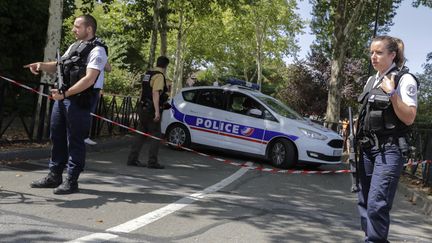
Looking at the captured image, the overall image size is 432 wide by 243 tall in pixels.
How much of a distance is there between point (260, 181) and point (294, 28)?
38.6 m

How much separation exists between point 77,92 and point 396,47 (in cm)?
341

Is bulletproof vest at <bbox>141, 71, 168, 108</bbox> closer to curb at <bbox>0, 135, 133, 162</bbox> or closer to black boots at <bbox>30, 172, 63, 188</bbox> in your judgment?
curb at <bbox>0, 135, 133, 162</bbox>

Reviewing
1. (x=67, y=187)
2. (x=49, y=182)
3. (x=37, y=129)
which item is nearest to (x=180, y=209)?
(x=67, y=187)

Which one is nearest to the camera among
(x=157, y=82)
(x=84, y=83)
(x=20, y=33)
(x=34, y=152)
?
(x=84, y=83)

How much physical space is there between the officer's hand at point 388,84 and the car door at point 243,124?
7.35 m

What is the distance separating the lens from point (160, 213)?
5.60m

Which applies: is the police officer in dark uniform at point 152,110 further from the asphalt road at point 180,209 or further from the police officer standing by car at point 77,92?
the police officer standing by car at point 77,92

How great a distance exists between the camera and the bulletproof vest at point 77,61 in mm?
5879

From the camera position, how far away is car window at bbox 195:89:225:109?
478 inches

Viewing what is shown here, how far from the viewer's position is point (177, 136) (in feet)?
40.8

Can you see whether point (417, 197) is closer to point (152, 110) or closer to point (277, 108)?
point (277, 108)

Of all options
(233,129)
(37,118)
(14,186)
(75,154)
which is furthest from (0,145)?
(233,129)

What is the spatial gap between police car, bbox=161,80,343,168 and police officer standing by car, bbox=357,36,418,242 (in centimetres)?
674

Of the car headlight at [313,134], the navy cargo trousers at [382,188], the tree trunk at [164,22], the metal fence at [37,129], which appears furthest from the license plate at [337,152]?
the tree trunk at [164,22]
